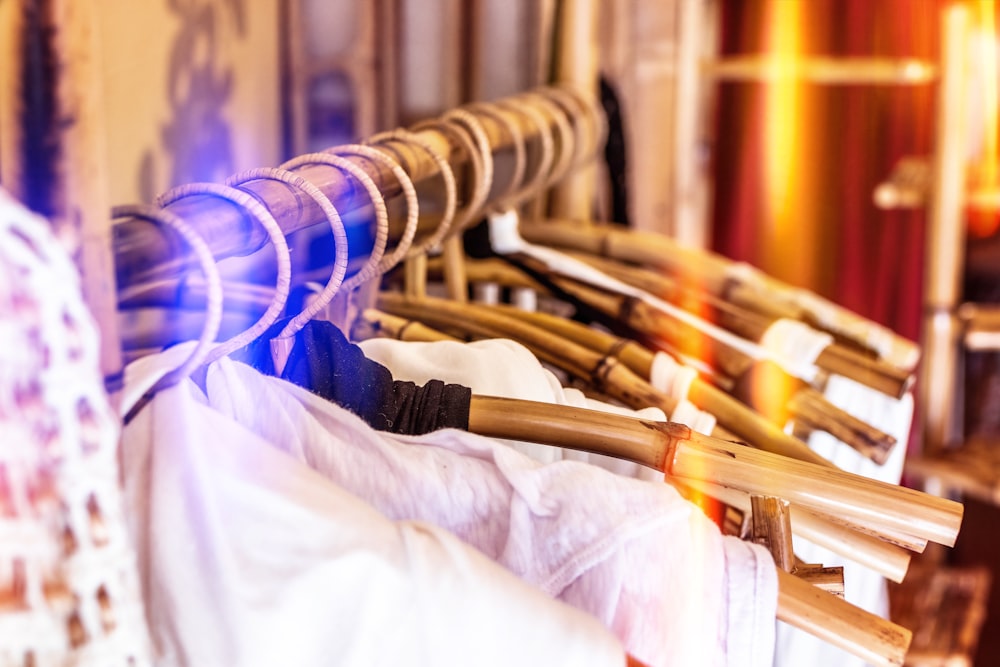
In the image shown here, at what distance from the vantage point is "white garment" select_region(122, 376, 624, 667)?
282mm

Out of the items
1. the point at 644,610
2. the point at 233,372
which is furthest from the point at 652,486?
the point at 233,372

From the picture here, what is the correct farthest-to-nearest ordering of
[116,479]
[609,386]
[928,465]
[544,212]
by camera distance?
1. [928,465]
2. [544,212]
3. [609,386]
4. [116,479]

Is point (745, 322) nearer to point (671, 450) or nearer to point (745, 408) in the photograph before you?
point (745, 408)

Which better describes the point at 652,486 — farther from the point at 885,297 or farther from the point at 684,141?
the point at 885,297

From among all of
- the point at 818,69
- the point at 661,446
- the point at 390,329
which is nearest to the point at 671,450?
the point at 661,446

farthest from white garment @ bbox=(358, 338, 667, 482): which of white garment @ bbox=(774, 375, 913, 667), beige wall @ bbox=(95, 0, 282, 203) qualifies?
beige wall @ bbox=(95, 0, 282, 203)

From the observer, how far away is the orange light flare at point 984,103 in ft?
4.10

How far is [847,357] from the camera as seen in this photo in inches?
21.9

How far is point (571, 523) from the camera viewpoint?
1.12 feet

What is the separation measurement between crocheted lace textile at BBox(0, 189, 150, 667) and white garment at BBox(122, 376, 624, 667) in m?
0.04

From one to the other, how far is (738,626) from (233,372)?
0.67 ft

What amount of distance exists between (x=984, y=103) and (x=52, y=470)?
1.44 meters

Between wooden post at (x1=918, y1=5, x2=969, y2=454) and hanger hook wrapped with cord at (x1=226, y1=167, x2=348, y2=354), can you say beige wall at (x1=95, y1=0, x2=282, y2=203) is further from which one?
wooden post at (x1=918, y1=5, x2=969, y2=454)

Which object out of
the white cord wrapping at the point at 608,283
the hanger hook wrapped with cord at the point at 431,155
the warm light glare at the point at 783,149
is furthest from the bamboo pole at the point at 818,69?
the hanger hook wrapped with cord at the point at 431,155
